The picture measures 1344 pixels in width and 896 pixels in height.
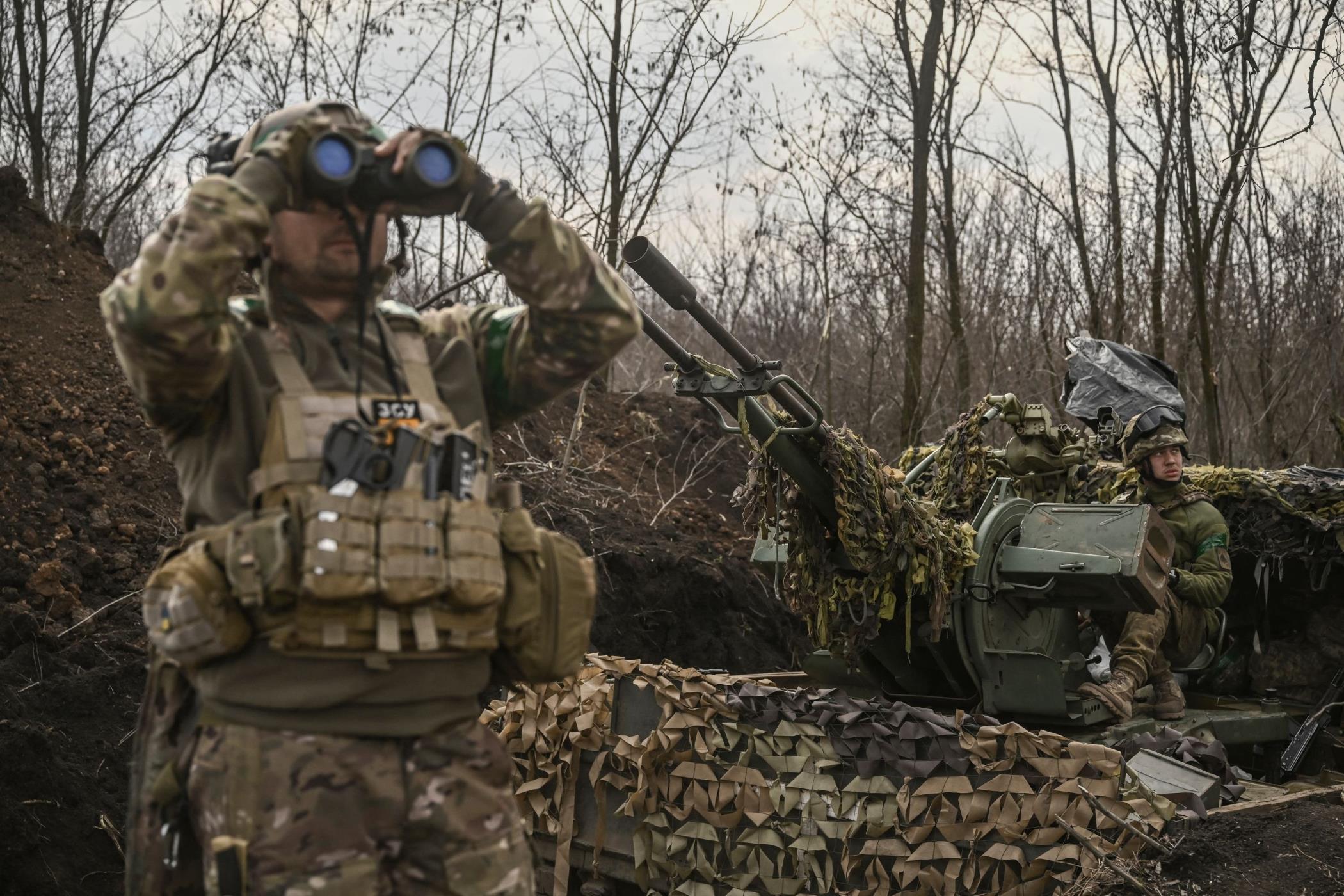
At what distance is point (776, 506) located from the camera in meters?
5.89

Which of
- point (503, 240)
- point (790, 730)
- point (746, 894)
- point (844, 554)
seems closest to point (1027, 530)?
point (844, 554)

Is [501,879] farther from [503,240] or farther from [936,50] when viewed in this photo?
[936,50]

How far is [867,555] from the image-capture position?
577 centimetres

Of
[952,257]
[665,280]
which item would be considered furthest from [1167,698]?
[952,257]

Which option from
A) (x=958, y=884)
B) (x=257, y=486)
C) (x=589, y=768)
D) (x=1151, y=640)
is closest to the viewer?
(x=257, y=486)

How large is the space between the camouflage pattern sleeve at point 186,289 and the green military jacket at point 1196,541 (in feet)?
17.9

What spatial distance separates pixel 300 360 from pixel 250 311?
165 mm

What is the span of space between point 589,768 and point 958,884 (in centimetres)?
149

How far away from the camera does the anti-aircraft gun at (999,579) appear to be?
223 inches

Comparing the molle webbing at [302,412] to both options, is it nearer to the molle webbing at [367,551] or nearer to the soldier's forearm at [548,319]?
the molle webbing at [367,551]

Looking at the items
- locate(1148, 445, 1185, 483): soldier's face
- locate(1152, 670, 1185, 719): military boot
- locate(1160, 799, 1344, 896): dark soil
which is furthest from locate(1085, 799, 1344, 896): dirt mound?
locate(1148, 445, 1185, 483): soldier's face

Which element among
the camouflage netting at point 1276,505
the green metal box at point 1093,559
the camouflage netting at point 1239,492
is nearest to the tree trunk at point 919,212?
the camouflage netting at point 1239,492

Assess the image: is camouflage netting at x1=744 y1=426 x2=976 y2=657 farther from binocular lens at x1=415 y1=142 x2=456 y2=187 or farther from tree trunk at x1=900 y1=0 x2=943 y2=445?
tree trunk at x1=900 y1=0 x2=943 y2=445

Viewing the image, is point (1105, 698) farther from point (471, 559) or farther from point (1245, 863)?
point (471, 559)
